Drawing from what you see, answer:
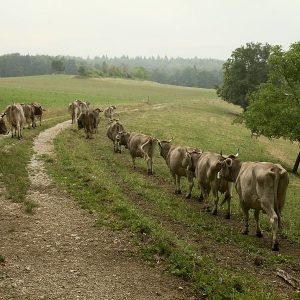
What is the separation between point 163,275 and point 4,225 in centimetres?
548

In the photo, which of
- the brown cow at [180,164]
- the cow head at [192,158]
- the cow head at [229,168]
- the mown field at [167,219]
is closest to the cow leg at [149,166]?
the mown field at [167,219]

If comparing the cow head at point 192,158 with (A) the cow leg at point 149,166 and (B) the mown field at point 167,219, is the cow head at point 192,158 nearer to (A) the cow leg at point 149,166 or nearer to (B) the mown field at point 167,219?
(B) the mown field at point 167,219

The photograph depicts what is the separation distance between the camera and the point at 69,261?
10148 millimetres

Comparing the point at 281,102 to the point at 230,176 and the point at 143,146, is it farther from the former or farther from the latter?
the point at 230,176

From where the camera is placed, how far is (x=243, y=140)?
44.7 meters

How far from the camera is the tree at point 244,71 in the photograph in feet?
218

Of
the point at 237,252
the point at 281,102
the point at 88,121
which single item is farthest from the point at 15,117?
the point at 237,252

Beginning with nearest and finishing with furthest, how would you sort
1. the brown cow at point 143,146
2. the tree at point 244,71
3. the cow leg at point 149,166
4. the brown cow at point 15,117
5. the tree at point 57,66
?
the brown cow at point 143,146, the cow leg at point 149,166, the brown cow at point 15,117, the tree at point 244,71, the tree at point 57,66

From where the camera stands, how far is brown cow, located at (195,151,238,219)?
1525 centimetres

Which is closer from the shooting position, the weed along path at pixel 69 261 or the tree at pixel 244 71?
the weed along path at pixel 69 261

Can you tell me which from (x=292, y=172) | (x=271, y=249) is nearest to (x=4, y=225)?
(x=271, y=249)

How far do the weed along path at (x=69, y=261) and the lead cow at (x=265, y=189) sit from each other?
4.15 m

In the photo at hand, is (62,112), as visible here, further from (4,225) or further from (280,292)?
(280,292)

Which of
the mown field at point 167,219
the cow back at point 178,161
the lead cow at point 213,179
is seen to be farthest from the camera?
the cow back at point 178,161
